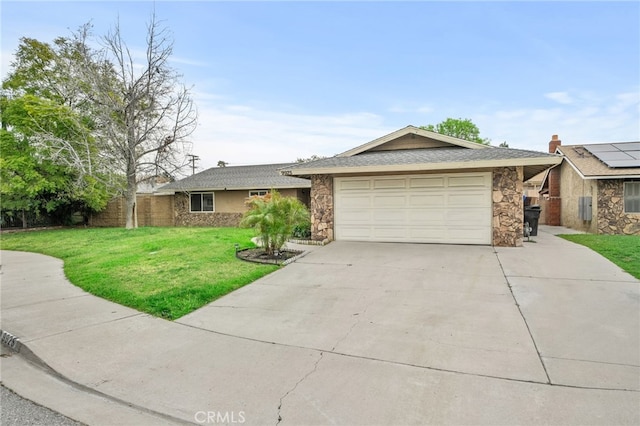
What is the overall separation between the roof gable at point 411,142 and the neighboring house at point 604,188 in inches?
211

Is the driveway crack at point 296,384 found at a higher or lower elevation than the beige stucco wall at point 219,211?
lower

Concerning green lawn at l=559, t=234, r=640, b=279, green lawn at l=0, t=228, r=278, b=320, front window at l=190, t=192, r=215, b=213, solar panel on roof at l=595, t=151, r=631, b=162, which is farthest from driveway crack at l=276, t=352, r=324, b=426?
front window at l=190, t=192, r=215, b=213

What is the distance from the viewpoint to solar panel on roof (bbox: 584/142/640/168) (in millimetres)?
14121

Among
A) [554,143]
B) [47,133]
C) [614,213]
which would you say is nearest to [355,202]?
[614,213]

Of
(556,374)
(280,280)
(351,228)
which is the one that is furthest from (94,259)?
(556,374)

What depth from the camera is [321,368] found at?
132 inches

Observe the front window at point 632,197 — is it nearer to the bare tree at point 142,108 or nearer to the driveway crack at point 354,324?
the driveway crack at point 354,324

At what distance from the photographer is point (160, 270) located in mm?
7496

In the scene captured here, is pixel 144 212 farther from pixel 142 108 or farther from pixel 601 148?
pixel 601 148

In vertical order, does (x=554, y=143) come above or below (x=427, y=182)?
above

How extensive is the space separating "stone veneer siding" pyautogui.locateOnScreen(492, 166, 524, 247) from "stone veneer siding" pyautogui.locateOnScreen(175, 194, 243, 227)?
46.3 ft

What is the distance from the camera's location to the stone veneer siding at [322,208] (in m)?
11.5

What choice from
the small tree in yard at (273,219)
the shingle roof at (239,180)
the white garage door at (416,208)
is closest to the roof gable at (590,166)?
the white garage door at (416,208)

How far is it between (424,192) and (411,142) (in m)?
2.71
